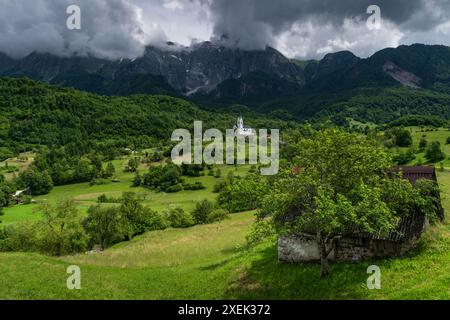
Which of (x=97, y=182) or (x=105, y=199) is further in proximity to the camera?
(x=97, y=182)

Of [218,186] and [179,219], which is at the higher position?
[218,186]

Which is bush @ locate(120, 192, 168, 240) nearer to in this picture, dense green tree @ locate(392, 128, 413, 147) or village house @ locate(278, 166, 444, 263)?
village house @ locate(278, 166, 444, 263)

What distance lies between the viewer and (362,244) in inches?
1217

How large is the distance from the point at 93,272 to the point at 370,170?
2763cm

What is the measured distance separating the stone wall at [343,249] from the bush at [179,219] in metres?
59.6

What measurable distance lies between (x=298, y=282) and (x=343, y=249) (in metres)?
5.14

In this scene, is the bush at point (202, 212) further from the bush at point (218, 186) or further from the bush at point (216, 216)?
the bush at point (218, 186)

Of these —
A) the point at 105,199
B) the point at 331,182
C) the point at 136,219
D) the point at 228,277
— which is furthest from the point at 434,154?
the point at 228,277

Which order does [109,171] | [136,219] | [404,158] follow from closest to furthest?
[136,219]
[404,158]
[109,171]

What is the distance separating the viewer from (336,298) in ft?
83.9

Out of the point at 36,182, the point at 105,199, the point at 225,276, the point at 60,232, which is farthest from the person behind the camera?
the point at 36,182

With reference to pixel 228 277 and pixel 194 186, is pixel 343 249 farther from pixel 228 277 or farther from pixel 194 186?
pixel 194 186
